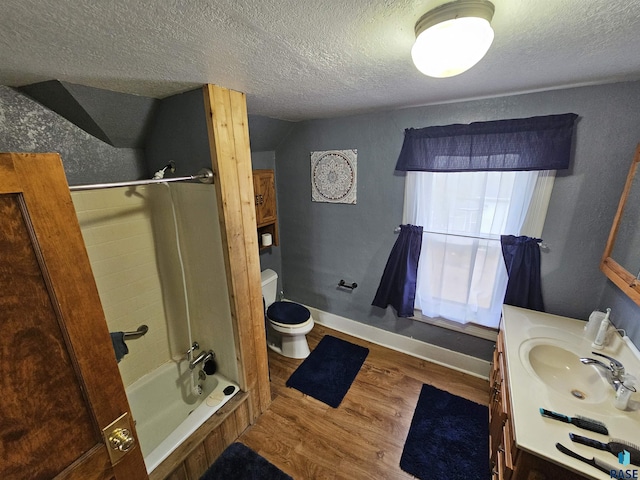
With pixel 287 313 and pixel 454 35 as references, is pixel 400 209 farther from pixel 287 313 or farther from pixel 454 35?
pixel 454 35

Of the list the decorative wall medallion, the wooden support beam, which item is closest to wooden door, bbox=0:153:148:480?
the wooden support beam

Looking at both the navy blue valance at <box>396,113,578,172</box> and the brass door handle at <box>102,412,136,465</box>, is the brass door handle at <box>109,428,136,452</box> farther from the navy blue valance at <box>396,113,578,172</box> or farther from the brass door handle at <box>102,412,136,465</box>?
the navy blue valance at <box>396,113,578,172</box>

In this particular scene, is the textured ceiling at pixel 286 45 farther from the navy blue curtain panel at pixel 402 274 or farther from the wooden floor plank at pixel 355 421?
the wooden floor plank at pixel 355 421

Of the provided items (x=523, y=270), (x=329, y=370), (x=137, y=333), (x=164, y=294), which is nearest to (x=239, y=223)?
(x=164, y=294)

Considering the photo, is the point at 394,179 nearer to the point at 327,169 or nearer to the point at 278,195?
the point at 327,169

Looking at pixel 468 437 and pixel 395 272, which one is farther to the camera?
pixel 395 272

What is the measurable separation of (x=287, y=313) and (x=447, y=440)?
1.50 m

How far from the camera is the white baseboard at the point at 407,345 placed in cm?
214

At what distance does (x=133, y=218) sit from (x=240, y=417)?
1508 millimetres

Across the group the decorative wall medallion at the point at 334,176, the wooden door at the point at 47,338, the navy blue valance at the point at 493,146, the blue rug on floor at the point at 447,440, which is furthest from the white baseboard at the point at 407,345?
the wooden door at the point at 47,338

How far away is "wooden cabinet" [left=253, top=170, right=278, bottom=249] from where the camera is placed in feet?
7.89

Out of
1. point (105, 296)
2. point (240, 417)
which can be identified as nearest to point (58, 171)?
point (105, 296)

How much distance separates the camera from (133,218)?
5.62 ft

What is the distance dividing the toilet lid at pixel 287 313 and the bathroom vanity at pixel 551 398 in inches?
59.3
